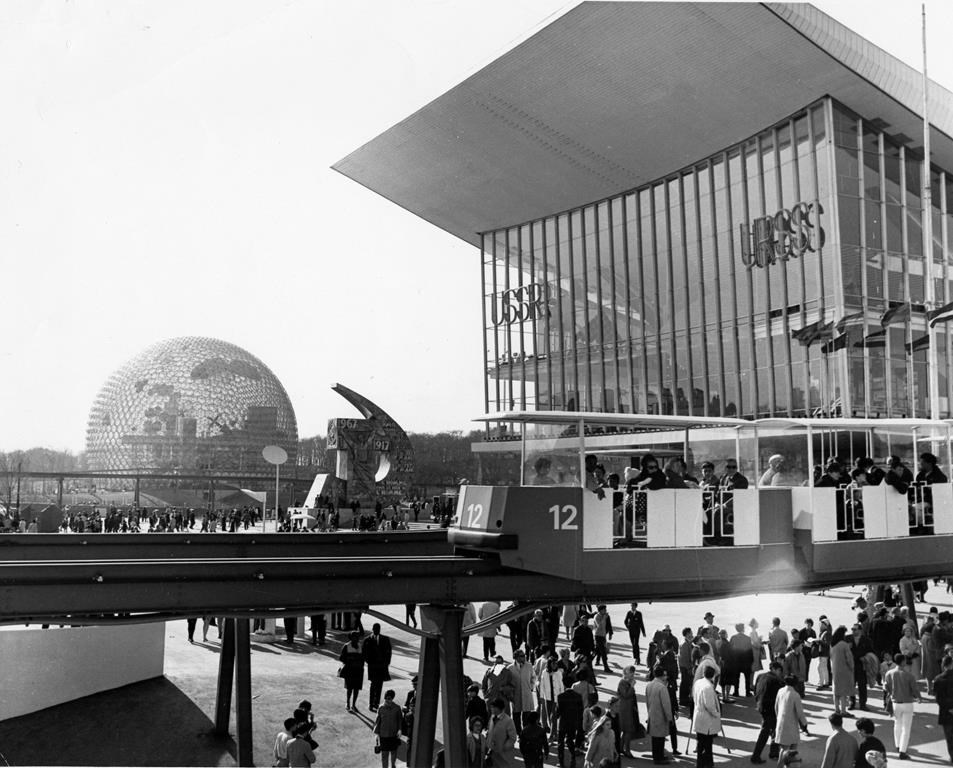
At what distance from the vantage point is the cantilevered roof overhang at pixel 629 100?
3909 cm

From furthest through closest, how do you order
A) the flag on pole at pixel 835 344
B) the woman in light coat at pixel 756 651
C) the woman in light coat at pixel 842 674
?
1. the flag on pole at pixel 835 344
2. the woman in light coat at pixel 756 651
3. the woman in light coat at pixel 842 674

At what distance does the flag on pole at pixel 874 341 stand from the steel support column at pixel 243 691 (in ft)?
101

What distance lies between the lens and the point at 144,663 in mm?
18156

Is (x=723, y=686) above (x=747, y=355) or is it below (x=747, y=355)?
below

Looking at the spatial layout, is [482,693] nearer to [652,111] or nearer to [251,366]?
[652,111]

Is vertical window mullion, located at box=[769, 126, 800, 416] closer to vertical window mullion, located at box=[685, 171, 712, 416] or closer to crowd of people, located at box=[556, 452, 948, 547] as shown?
vertical window mullion, located at box=[685, 171, 712, 416]

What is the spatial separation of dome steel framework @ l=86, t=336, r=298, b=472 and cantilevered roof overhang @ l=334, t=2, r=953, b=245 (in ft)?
181

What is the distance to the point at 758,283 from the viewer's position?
45.3 meters

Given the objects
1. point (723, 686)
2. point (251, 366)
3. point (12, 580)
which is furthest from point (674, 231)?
point (251, 366)

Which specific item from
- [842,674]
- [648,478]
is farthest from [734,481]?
[842,674]

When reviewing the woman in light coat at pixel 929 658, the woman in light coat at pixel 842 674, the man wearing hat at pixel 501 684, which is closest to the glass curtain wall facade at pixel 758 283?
the woman in light coat at pixel 929 658

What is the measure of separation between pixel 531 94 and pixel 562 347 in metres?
18.6

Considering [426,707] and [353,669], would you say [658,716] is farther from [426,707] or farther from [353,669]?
[353,669]

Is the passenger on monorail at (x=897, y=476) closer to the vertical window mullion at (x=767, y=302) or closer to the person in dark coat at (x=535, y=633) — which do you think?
the person in dark coat at (x=535, y=633)
